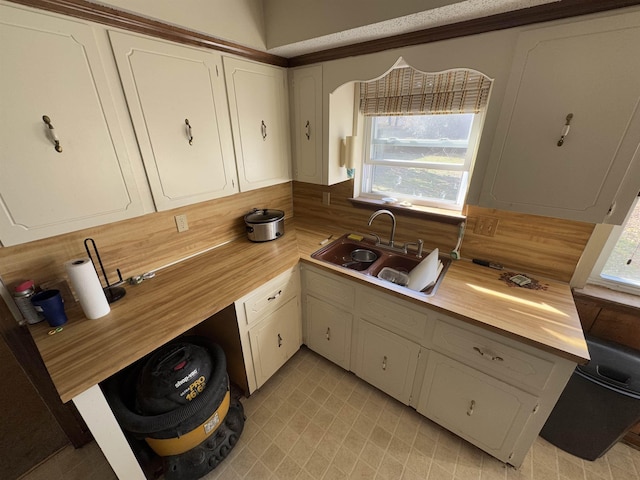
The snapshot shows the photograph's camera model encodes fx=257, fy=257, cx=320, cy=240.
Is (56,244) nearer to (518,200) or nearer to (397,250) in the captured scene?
(397,250)

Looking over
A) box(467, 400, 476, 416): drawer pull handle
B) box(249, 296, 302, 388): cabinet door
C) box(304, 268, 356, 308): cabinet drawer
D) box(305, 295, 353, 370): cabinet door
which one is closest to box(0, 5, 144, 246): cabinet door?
box(249, 296, 302, 388): cabinet door

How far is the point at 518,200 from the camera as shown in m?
1.19

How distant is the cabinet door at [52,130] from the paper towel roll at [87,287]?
153 millimetres

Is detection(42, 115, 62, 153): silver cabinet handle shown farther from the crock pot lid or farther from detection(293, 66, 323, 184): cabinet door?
detection(293, 66, 323, 184): cabinet door

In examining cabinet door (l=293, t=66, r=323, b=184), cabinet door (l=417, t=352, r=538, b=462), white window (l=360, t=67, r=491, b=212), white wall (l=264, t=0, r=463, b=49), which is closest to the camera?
white wall (l=264, t=0, r=463, b=49)

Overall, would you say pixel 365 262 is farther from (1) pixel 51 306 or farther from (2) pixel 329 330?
(1) pixel 51 306

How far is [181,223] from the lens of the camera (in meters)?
1.56

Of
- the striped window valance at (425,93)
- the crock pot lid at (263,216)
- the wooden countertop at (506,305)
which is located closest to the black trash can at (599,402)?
the wooden countertop at (506,305)

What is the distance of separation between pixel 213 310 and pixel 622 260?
209cm

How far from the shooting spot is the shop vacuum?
1.09 meters

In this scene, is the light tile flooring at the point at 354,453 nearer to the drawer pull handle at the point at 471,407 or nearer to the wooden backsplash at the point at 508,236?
the drawer pull handle at the point at 471,407

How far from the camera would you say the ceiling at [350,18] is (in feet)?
3.31

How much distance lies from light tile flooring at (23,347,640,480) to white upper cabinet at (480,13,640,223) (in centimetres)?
132

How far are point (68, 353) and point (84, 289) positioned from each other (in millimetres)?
248
